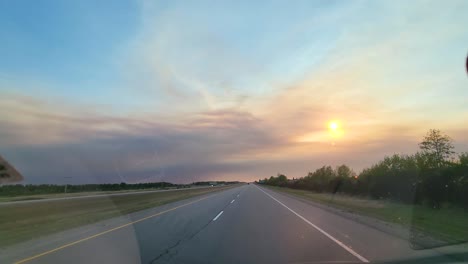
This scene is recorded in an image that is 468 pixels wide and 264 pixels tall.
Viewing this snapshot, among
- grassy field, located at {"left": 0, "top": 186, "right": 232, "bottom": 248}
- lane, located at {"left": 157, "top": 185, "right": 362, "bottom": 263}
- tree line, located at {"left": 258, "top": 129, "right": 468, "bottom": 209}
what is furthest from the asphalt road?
tree line, located at {"left": 258, "top": 129, "right": 468, "bottom": 209}

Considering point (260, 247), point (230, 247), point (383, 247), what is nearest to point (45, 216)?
point (230, 247)

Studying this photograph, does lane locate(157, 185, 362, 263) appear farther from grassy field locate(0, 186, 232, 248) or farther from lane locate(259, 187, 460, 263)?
grassy field locate(0, 186, 232, 248)

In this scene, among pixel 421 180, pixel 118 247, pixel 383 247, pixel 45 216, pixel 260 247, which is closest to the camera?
pixel 383 247

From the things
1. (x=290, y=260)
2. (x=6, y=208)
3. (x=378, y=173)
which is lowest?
(x=290, y=260)

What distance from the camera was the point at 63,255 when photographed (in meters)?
11.5

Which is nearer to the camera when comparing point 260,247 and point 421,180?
point 260,247

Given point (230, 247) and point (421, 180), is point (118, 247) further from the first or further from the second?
point (421, 180)

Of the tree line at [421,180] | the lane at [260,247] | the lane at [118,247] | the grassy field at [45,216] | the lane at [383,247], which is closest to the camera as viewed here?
the lane at [383,247]

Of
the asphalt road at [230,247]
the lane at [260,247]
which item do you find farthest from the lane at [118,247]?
the lane at [260,247]

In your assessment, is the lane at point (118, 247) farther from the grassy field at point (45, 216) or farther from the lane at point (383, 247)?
the lane at point (383, 247)

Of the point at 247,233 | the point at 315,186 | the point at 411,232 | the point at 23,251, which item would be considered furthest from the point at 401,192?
the point at 315,186

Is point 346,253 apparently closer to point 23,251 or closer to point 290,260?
point 290,260

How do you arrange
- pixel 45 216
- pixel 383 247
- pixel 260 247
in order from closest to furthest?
pixel 383 247 < pixel 260 247 < pixel 45 216

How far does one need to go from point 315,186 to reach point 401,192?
58.8 m
